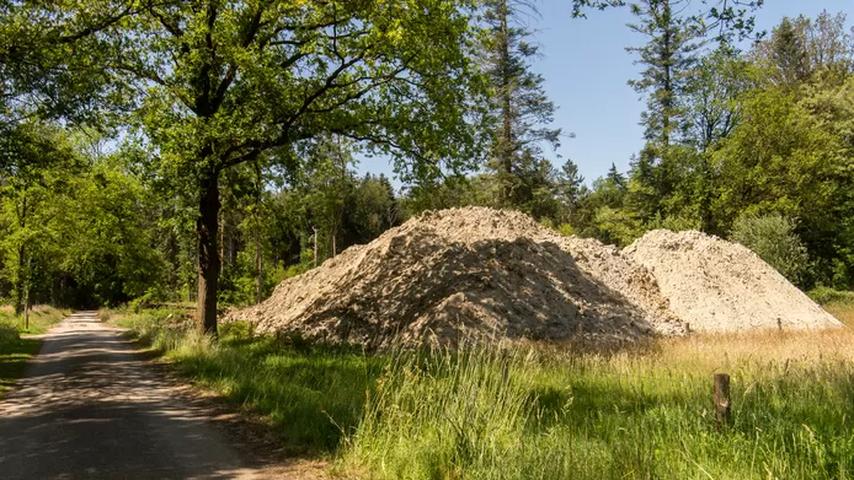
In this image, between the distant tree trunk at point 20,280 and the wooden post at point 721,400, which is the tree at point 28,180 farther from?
the wooden post at point 721,400

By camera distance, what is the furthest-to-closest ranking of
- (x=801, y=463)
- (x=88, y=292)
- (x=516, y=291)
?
(x=88, y=292)
(x=516, y=291)
(x=801, y=463)

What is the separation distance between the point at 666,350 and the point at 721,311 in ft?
40.0

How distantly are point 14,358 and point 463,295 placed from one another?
13.2 meters

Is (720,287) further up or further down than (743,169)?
further down

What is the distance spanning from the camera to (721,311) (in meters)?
24.4

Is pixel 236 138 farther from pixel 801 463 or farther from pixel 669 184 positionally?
pixel 669 184

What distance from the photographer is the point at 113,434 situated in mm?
7910

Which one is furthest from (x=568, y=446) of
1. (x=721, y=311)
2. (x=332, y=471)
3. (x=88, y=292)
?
(x=88, y=292)

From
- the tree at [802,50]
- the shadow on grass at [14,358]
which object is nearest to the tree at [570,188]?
the tree at [802,50]

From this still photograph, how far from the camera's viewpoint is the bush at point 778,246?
33.2 metres

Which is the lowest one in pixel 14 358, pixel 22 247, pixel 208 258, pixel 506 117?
pixel 14 358

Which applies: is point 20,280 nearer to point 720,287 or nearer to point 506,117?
point 506,117

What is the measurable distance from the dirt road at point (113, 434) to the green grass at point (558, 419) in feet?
2.70

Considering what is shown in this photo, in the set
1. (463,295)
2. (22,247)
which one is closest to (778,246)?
(463,295)
